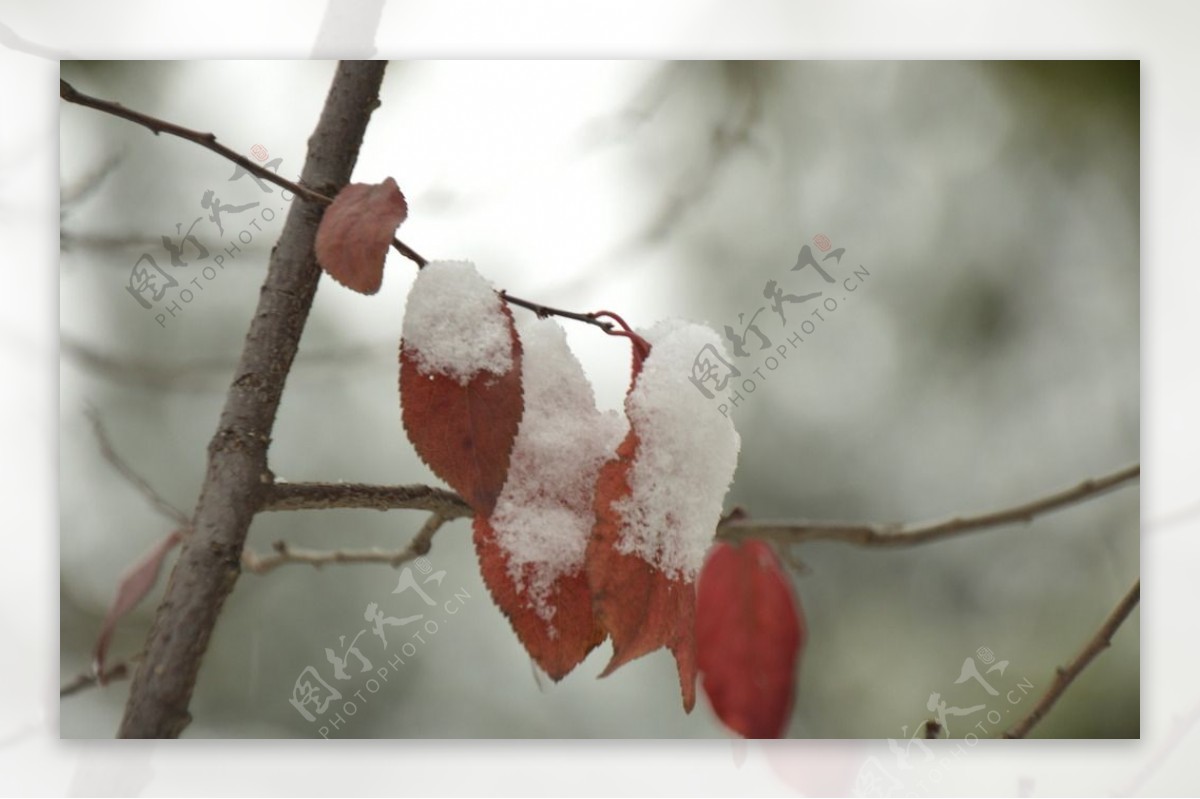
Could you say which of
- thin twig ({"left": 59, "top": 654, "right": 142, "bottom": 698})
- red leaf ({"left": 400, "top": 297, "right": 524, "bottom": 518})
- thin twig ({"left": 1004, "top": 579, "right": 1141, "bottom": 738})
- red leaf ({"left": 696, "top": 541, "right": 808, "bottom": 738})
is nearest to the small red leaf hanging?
red leaf ({"left": 400, "top": 297, "right": 524, "bottom": 518})

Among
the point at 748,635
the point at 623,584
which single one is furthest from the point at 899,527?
the point at 623,584

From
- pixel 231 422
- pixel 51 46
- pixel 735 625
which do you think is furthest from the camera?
pixel 51 46

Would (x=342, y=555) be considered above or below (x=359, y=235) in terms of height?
below

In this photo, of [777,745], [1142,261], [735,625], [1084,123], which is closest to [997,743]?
[777,745]

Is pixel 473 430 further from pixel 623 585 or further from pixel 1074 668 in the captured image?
pixel 1074 668

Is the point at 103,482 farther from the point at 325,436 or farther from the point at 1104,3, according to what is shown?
the point at 1104,3

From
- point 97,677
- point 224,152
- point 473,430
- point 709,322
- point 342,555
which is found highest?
point 224,152

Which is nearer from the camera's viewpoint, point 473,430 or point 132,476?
point 473,430
